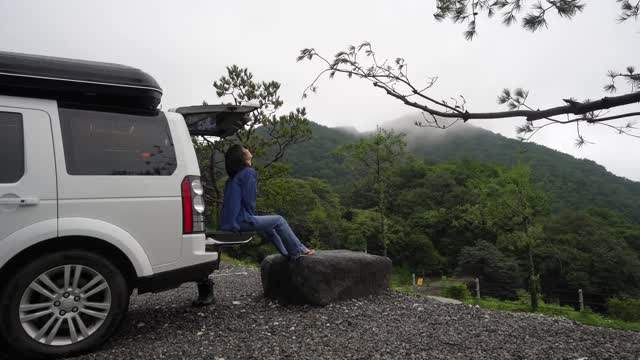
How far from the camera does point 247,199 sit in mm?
5121

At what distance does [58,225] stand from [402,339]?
10.8 ft

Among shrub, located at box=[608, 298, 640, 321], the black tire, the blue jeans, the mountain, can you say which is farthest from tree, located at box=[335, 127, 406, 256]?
the black tire

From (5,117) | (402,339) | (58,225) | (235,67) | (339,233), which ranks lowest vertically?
(339,233)

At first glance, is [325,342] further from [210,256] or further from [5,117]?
[5,117]

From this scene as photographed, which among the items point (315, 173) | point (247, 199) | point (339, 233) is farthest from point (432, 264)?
point (247, 199)

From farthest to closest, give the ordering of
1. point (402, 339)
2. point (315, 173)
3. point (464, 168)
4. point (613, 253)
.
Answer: point (315, 173)
point (464, 168)
point (613, 253)
point (402, 339)

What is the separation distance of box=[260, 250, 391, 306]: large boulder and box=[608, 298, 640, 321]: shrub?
84.9 ft

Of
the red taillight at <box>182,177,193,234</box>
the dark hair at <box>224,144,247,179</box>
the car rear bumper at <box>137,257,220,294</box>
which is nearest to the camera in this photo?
→ the car rear bumper at <box>137,257,220,294</box>

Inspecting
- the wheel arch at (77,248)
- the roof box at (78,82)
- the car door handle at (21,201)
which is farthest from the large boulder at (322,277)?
the car door handle at (21,201)

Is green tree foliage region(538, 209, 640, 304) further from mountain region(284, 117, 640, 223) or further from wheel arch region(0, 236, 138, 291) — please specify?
wheel arch region(0, 236, 138, 291)

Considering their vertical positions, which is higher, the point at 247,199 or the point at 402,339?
the point at 247,199

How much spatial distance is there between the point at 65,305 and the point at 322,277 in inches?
111

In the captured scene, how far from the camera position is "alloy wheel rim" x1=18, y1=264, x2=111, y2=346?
3373mm

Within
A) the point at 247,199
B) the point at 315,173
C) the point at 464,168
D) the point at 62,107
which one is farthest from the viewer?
the point at 315,173
